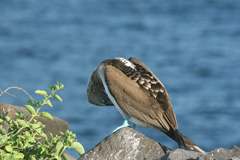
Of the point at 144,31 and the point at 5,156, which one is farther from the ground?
the point at 144,31

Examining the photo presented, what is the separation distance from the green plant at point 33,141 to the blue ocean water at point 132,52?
742 inches

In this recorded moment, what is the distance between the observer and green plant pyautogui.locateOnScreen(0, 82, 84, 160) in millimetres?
10406

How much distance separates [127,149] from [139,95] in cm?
150

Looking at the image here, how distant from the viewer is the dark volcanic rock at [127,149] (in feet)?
38.1

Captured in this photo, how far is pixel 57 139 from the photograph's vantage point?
10.6m

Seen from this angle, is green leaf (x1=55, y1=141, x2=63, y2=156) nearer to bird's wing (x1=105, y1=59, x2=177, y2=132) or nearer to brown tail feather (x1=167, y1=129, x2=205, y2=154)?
brown tail feather (x1=167, y1=129, x2=205, y2=154)

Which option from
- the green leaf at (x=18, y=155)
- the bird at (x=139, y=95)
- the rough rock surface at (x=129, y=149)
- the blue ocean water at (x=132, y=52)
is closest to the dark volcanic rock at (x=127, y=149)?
the rough rock surface at (x=129, y=149)

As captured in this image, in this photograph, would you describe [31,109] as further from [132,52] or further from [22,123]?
[132,52]

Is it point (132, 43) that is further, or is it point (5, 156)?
point (132, 43)

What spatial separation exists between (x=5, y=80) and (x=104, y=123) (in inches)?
160

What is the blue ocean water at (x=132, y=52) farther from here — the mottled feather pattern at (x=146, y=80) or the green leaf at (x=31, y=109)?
the green leaf at (x=31, y=109)

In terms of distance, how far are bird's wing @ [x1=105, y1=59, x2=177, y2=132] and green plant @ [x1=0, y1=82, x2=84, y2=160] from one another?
2185mm

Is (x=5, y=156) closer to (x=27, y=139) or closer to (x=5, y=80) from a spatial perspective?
(x=27, y=139)

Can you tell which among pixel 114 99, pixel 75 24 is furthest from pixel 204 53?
pixel 114 99
